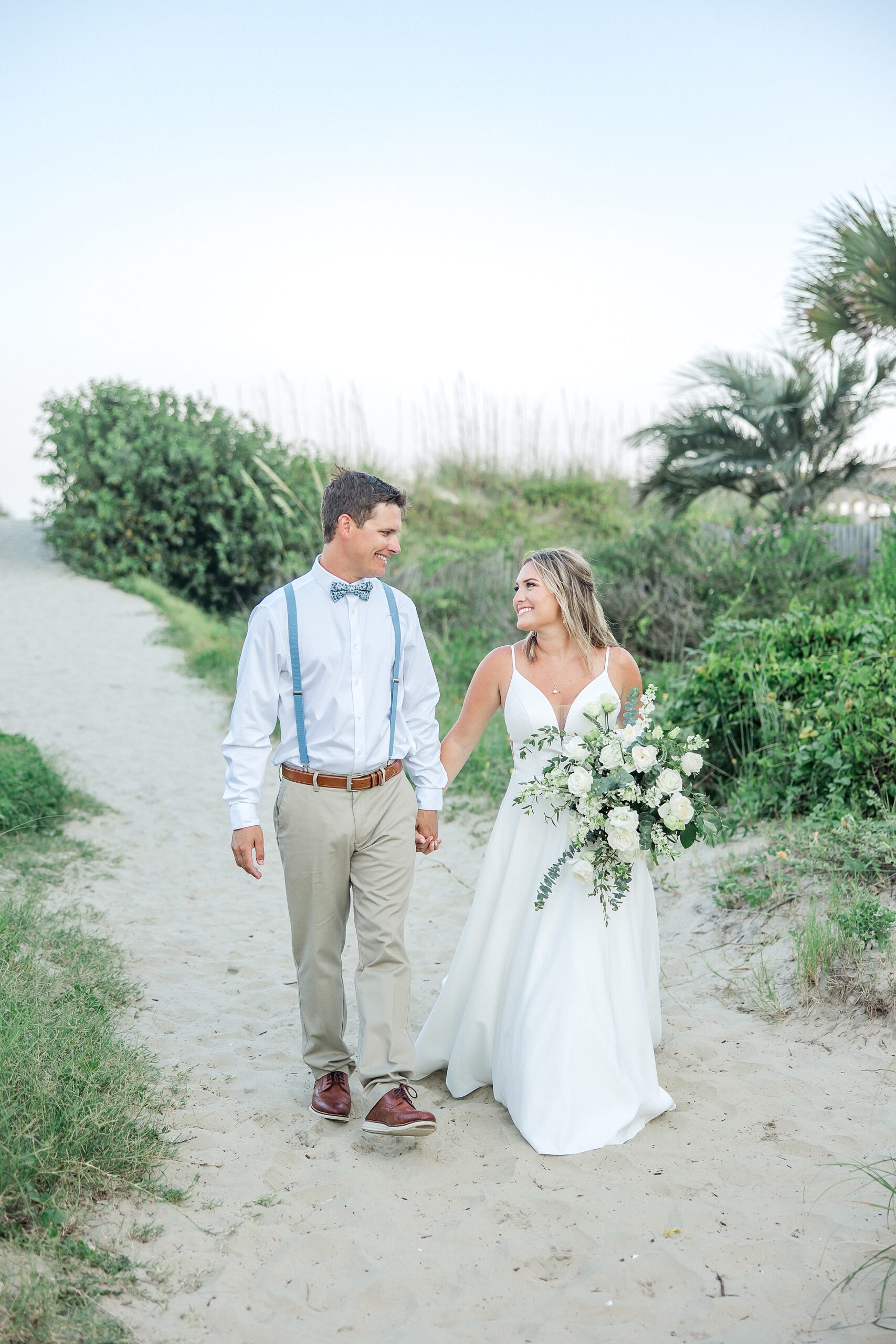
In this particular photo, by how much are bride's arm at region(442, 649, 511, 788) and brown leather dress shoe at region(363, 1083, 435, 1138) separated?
3.74 feet

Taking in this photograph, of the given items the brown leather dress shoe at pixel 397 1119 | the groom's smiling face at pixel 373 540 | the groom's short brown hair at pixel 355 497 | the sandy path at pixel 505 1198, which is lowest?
the sandy path at pixel 505 1198

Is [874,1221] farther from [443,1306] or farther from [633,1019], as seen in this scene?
[443,1306]

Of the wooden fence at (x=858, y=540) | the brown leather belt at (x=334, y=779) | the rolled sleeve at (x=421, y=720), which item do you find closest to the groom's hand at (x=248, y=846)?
the brown leather belt at (x=334, y=779)

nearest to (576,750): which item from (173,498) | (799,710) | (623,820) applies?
(623,820)

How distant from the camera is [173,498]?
705 inches

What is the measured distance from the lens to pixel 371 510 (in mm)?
3529

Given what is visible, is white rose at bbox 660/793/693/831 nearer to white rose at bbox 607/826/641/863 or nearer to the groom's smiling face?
white rose at bbox 607/826/641/863

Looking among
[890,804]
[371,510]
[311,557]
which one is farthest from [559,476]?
[371,510]

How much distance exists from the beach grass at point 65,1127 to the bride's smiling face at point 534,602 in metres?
2.07

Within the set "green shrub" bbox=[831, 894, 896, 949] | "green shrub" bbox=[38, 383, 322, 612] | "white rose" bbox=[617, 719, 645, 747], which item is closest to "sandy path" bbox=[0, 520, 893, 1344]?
"green shrub" bbox=[831, 894, 896, 949]

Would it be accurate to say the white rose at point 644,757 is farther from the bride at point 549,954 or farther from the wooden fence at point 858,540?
the wooden fence at point 858,540

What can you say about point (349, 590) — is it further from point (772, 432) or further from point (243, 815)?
point (772, 432)

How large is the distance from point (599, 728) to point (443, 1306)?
1.74m

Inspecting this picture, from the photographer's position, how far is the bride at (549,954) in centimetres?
353
